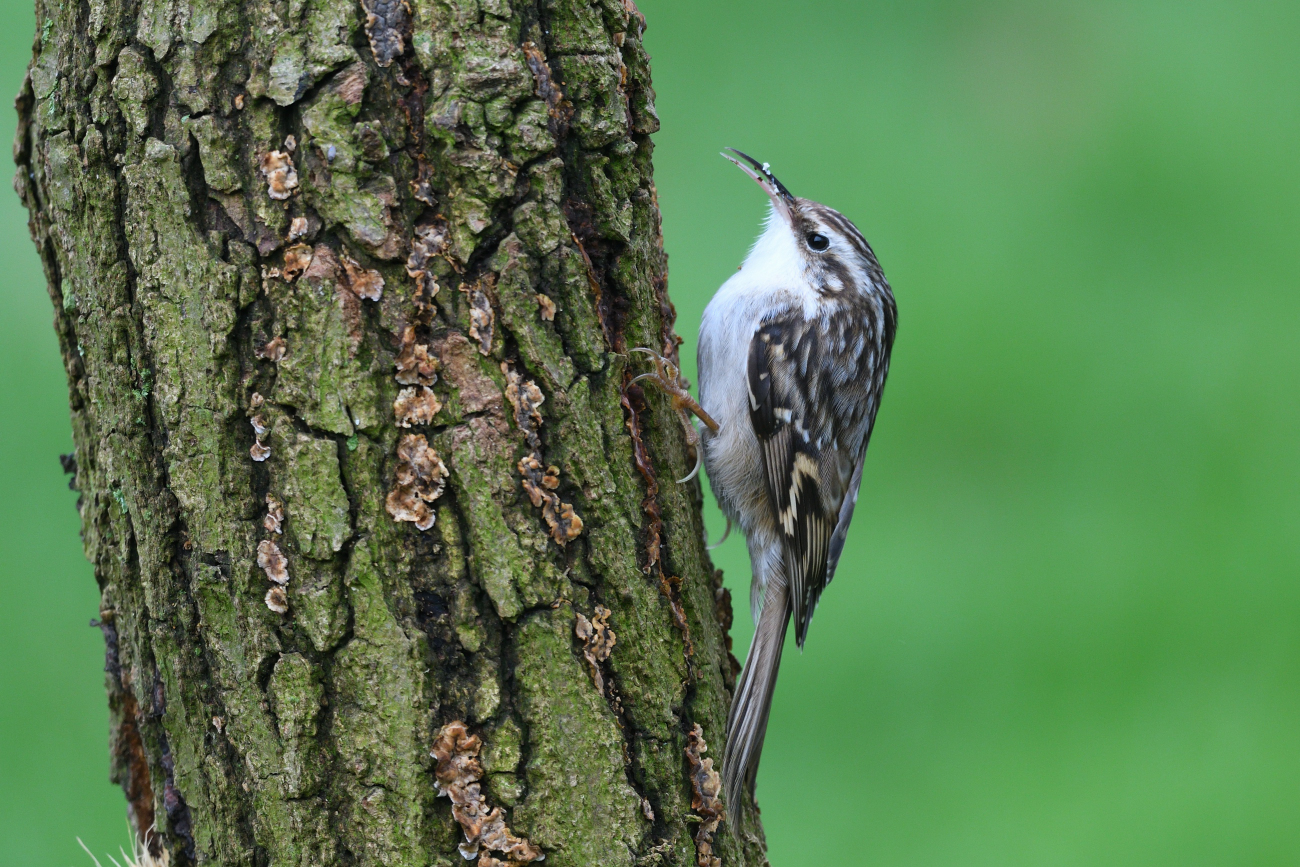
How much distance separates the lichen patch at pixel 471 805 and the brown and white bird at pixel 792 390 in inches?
47.8

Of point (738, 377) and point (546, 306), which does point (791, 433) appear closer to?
point (738, 377)

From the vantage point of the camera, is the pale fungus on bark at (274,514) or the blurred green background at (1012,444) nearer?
the pale fungus on bark at (274,514)

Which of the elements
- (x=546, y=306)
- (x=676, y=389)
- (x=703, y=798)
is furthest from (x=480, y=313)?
Result: (x=703, y=798)

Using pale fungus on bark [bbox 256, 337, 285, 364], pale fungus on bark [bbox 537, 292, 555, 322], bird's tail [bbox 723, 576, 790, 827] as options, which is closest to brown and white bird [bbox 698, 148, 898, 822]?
bird's tail [bbox 723, 576, 790, 827]

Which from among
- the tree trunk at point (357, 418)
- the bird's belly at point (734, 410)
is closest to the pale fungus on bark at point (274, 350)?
the tree trunk at point (357, 418)

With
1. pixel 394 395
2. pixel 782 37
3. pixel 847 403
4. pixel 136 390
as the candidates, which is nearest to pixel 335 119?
A: pixel 394 395

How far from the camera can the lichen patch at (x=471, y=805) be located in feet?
5.31

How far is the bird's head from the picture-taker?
303 cm

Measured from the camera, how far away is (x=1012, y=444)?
4.59 metres

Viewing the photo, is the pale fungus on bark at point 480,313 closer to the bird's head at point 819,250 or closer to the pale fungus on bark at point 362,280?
the pale fungus on bark at point 362,280

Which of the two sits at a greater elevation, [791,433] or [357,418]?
[357,418]

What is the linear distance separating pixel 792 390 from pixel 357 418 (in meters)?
1.52

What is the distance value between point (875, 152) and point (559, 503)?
422cm

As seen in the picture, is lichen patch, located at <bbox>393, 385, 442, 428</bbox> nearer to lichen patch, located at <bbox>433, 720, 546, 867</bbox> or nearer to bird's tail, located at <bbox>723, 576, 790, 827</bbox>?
lichen patch, located at <bbox>433, 720, 546, 867</bbox>
